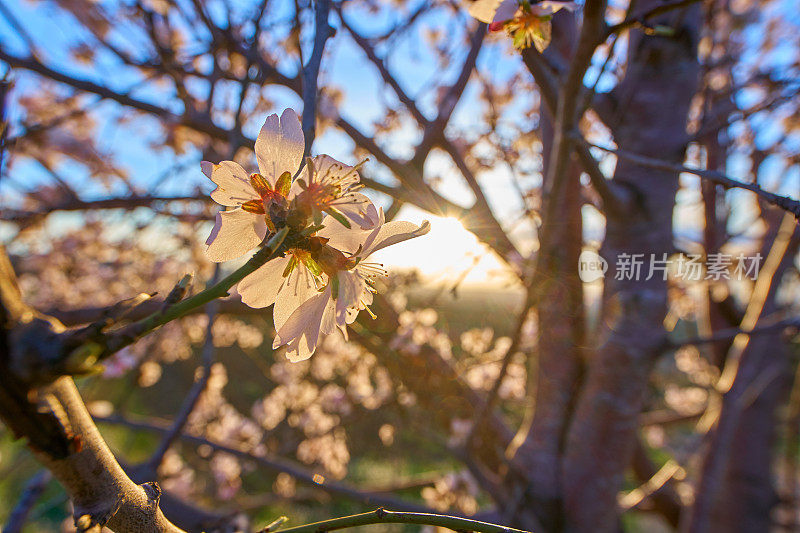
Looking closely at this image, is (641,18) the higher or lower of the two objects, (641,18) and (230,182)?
the higher

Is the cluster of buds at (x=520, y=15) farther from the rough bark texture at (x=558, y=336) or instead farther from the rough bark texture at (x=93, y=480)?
the rough bark texture at (x=558, y=336)

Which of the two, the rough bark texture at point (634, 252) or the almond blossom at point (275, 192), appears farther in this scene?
the rough bark texture at point (634, 252)

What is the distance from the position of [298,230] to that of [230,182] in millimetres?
116

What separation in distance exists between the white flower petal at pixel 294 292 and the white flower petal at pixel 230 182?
11 cm

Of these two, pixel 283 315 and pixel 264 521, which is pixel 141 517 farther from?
pixel 264 521

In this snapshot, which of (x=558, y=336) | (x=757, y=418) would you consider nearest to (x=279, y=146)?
(x=558, y=336)

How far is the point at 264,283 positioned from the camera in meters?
0.51

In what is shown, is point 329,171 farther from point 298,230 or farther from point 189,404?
point 189,404

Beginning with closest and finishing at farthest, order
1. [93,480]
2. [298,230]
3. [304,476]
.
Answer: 1. [93,480]
2. [298,230]
3. [304,476]

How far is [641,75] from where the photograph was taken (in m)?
1.47

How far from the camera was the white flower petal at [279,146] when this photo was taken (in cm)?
48

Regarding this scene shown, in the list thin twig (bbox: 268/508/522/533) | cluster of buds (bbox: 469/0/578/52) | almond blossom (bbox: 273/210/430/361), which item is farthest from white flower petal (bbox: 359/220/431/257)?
cluster of buds (bbox: 469/0/578/52)

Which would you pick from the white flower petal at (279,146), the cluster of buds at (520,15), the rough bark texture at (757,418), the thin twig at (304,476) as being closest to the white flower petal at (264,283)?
the white flower petal at (279,146)

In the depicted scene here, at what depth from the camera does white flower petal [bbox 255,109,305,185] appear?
1.59 ft
